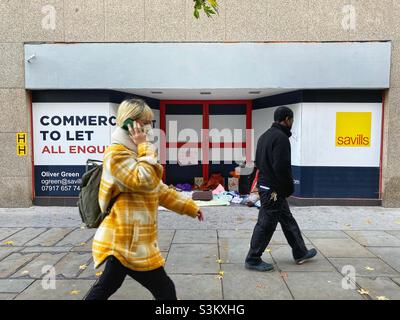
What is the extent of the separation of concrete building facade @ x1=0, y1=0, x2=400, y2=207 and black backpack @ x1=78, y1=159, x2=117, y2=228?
5.80 m

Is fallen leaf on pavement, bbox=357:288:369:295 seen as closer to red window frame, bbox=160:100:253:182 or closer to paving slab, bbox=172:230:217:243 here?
paving slab, bbox=172:230:217:243

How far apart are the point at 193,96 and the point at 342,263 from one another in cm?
581

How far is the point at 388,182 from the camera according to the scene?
8.08 m

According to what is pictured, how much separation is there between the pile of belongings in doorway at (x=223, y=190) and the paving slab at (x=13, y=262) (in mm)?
4043

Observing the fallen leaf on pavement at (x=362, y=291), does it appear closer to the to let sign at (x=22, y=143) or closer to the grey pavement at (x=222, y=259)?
the grey pavement at (x=222, y=259)

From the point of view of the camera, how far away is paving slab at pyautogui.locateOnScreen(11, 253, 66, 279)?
443cm

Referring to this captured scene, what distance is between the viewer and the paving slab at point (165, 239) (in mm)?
5516

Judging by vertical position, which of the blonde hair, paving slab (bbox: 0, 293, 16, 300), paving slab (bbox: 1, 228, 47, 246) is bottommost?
paving slab (bbox: 0, 293, 16, 300)

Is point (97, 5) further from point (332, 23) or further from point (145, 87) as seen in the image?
point (332, 23)

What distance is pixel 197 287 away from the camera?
13.4ft

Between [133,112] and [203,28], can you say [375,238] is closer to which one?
[133,112]

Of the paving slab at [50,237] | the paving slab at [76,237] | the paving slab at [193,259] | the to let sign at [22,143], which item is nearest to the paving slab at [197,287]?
the paving slab at [193,259]

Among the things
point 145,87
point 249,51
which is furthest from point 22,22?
point 249,51

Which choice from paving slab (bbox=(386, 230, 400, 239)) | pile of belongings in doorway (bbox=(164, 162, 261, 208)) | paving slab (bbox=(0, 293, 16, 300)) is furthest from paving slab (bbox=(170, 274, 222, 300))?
pile of belongings in doorway (bbox=(164, 162, 261, 208))
